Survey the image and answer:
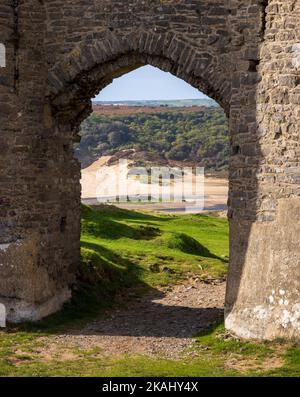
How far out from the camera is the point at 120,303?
17.5 metres

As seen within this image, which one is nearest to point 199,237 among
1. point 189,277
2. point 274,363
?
point 189,277

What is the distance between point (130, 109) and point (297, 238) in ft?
346

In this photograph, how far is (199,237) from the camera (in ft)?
95.5

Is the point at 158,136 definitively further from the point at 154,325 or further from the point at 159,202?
the point at 154,325

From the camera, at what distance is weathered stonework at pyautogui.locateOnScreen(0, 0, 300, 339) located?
1322 centimetres

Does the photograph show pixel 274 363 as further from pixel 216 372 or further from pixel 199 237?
pixel 199 237

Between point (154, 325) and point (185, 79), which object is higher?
point (185, 79)

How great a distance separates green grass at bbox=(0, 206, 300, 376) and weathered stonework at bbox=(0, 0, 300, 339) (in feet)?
1.55
